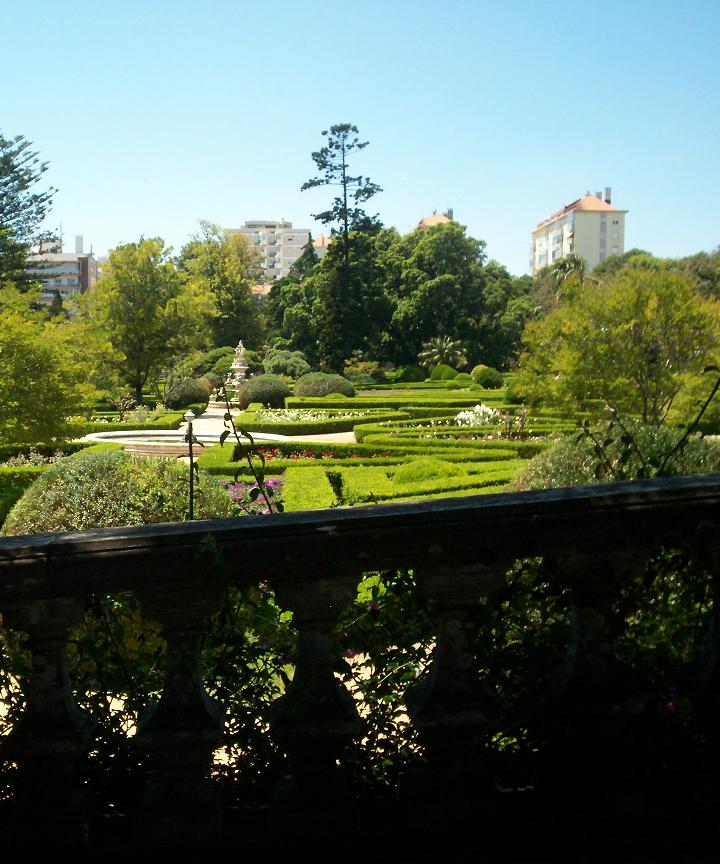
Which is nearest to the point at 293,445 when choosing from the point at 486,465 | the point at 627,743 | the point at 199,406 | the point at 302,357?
the point at 486,465

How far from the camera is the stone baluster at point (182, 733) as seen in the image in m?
2.00

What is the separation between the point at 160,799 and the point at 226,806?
20 cm

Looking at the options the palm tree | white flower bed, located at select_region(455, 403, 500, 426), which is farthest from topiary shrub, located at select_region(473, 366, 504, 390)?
white flower bed, located at select_region(455, 403, 500, 426)

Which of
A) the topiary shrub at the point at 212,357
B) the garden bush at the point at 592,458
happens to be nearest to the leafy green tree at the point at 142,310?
the topiary shrub at the point at 212,357

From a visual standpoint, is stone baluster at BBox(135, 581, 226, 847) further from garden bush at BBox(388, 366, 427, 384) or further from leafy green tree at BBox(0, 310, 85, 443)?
garden bush at BBox(388, 366, 427, 384)

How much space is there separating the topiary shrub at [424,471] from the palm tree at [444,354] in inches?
1451

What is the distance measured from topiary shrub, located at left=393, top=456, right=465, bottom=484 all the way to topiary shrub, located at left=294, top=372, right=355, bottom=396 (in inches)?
863

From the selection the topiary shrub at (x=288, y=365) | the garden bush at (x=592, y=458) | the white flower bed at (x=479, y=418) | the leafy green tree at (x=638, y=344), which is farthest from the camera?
the topiary shrub at (x=288, y=365)

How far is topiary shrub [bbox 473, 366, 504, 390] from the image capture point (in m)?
42.8

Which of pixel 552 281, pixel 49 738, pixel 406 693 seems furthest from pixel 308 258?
pixel 49 738

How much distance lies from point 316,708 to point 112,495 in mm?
6104

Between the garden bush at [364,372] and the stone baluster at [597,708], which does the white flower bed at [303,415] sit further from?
the stone baluster at [597,708]

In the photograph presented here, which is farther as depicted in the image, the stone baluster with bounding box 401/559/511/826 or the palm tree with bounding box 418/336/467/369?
the palm tree with bounding box 418/336/467/369

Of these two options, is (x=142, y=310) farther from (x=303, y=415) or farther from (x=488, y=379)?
(x=488, y=379)
